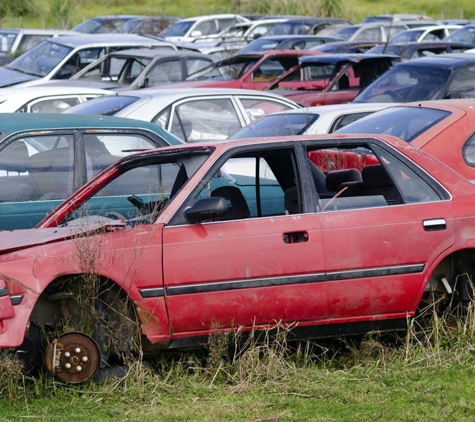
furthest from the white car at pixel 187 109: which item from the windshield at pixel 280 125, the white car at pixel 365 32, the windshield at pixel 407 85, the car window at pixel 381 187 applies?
the white car at pixel 365 32

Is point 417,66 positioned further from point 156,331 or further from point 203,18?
point 203,18

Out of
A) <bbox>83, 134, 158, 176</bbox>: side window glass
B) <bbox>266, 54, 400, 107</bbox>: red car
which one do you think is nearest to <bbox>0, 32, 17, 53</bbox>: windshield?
<bbox>266, 54, 400, 107</bbox>: red car

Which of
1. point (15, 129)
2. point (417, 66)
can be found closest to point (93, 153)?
point (15, 129)

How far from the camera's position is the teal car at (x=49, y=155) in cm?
832

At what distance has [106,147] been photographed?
8906 millimetres

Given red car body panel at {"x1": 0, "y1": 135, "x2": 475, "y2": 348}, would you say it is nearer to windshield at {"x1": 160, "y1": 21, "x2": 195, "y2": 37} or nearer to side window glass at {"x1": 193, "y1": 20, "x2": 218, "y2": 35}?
windshield at {"x1": 160, "y1": 21, "x2": 195, "y2": 37}

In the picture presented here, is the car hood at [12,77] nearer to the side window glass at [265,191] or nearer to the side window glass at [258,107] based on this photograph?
the side window glass at [258,107]

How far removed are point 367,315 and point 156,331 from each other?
1293mm

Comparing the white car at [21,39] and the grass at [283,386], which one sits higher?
the white car at [21,39]

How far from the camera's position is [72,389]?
5.73 m

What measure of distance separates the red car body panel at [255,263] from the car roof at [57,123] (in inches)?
91.7

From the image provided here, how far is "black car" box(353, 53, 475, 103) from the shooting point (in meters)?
13.1

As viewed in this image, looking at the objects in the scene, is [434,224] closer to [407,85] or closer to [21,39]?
[407,85]

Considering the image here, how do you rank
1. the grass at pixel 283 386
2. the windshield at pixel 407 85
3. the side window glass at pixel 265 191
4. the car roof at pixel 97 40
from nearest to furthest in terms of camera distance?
the grass at pixel 283 386 < the side window glass at pixel 265 191 < the windshield at pixel 407 85 < the car roof at pixel 97 40
